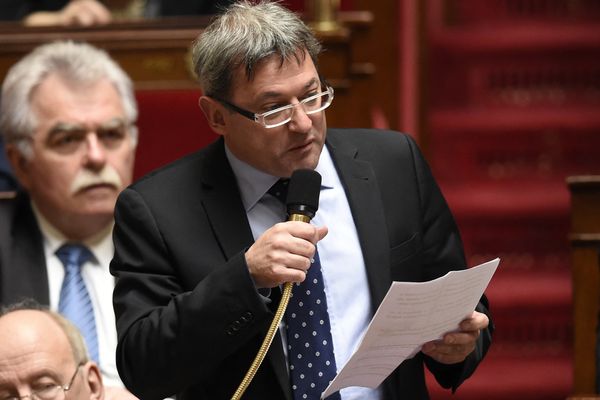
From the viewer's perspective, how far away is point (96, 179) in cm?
154

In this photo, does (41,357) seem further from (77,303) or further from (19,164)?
(19,164)

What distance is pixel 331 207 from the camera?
43.8 inches

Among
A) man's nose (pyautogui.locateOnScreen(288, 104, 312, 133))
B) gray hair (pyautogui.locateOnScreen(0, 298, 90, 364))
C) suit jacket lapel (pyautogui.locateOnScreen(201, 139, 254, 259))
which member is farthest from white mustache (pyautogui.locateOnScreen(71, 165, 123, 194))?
man's nose (pyautogui.locateOnScreen(288, 104, 312, 133))

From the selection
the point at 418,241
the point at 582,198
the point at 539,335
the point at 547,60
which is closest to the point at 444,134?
the point at 547,60

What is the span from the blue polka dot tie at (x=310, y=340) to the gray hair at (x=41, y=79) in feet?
1.85

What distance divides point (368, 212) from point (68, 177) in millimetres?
556

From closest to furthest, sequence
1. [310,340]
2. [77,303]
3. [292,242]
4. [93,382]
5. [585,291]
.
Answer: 1. [292,242]
2. [310,340]
3. [93,382]
4. [585,291]
5. [77,303]

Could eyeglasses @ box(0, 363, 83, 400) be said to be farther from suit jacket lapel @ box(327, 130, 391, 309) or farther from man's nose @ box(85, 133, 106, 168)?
man's nose @ box(85, 133, 106, 168)

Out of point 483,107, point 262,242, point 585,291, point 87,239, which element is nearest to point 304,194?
point 262,242

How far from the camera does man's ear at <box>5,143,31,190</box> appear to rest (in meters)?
1.59

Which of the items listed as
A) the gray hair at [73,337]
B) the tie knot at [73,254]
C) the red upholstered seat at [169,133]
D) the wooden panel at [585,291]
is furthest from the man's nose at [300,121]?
the red upholstered seat at [169,133]

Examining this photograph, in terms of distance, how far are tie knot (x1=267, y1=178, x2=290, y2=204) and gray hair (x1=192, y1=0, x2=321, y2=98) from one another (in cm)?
8

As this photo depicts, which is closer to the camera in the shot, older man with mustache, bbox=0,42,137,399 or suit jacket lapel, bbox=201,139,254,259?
suit jacket lapel, bbox=201,139,254,259

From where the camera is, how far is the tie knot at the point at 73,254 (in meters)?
1.52
